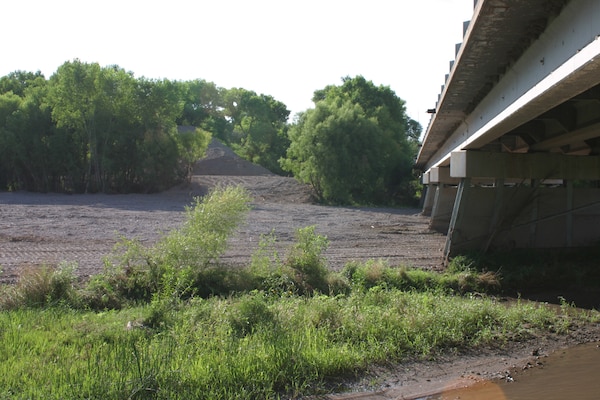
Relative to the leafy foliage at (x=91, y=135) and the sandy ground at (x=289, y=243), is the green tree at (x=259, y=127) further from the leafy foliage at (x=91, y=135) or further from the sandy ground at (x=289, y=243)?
the sandy ground at (x=289, y=243)

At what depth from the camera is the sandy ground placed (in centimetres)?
641

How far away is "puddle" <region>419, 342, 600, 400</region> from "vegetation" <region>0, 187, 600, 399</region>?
0.93 m

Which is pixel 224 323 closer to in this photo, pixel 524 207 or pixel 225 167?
pixel 524 207

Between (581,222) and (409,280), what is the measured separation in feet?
20.7

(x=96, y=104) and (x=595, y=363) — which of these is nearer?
(x=595, y=363)

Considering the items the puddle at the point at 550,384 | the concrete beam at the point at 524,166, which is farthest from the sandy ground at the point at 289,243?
the concrete beam at the point at 524,166

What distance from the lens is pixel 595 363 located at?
687 cm

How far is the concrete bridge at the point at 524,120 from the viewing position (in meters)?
6.65

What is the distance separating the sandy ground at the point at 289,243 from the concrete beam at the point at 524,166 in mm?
2525

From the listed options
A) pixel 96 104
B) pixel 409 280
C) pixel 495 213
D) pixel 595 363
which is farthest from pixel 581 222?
pixel 96 104

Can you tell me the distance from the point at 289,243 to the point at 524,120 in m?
8.34

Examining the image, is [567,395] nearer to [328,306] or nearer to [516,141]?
[328,306]

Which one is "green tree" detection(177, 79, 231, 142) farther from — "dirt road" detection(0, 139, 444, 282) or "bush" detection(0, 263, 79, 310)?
"bush" detection(0, 263, 79, 310)

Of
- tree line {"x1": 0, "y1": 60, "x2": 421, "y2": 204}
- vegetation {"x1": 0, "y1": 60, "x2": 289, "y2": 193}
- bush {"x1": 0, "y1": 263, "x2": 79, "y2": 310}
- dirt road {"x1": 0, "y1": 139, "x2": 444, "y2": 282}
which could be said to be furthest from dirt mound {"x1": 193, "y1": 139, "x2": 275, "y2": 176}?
bush {"x1": 0, "y1": 263, "x2": 79, "y2": 310}
